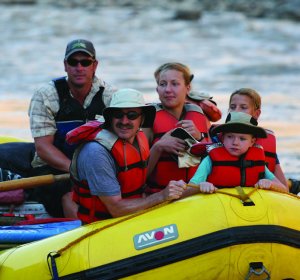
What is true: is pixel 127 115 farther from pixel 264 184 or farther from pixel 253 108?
pixel 253 108

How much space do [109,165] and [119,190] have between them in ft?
0.45

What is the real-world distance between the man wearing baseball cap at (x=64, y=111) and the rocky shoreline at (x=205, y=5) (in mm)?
23375

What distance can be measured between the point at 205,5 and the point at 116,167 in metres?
29.9

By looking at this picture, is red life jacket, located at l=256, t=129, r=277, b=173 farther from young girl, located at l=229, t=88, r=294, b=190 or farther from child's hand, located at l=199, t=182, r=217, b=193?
child's hand, located at l=199, t=182, r=217, b=193

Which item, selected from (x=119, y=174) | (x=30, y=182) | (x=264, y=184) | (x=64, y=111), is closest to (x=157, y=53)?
(x=64, y=111)

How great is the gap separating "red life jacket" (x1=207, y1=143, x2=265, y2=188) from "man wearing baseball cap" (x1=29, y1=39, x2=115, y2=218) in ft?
3.95

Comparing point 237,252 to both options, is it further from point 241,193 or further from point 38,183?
point 38,183

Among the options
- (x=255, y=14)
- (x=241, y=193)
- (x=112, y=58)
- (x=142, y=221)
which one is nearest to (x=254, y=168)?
(x=241, y=193)

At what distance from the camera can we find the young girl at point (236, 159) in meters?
5.18

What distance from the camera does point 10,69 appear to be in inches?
725

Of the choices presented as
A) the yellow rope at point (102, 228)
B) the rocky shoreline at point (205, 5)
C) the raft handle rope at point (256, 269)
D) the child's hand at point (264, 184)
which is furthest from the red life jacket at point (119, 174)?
the rocky shoreline at point (205, 5)

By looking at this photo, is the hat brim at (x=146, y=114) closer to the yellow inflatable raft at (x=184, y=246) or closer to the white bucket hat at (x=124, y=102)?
the white bucket hat at (x=124, y=102)

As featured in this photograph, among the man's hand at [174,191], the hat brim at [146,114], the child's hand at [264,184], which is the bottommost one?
the child's hand at [264,184]

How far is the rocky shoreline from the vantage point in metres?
29.8
